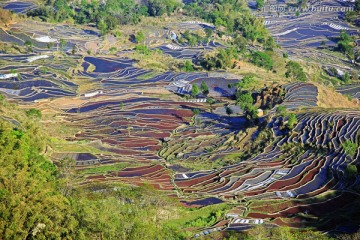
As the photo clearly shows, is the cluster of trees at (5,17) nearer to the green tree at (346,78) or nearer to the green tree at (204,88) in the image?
the green tree at (204,88)

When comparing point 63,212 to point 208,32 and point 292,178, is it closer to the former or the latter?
point 292,178

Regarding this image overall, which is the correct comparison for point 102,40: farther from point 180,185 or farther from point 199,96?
point 180,185

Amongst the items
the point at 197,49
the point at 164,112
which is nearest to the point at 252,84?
the point at 164,112

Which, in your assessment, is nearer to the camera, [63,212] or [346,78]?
[63,212]

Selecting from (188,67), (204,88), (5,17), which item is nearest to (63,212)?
(204,88)

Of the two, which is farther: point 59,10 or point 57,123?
point 59,10

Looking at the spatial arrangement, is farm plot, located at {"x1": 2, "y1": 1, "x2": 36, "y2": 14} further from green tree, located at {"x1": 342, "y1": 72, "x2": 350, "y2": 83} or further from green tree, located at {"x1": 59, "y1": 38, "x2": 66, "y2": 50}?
green tree, located at {"x1": 342, "y1": 72, "x2": 350, "y2": 83}

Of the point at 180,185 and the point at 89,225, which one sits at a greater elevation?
the point at 89,225

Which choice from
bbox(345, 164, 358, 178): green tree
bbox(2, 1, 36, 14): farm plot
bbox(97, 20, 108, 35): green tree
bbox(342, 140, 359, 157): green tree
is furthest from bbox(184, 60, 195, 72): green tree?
bbox(345, 164, 358, 178): green tree
